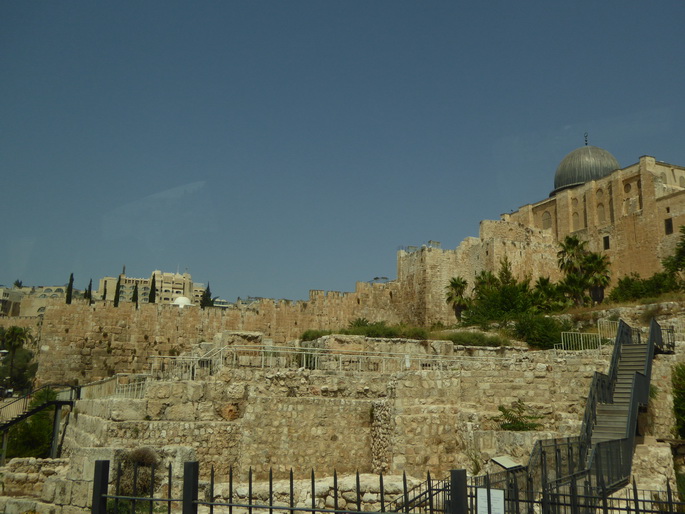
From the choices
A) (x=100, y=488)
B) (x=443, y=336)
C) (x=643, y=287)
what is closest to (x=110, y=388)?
(x=443, y=336)

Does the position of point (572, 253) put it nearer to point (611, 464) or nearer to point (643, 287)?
point (643, 287)

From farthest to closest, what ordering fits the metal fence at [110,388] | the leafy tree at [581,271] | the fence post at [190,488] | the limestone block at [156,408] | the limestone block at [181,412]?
the leafy tree at [581,271] < the metal fence at [110,388] < the limestone block at [181,412] < the limestone block at [156,408] < the fence post at [190,488]

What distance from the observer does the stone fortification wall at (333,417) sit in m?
11.4

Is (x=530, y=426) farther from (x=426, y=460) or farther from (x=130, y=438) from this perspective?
(x=130, y=438)

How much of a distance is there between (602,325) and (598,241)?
15.3 metres

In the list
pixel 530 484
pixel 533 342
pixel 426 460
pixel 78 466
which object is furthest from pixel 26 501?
pixel 533 342

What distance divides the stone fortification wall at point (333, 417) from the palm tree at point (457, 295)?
20.7 m

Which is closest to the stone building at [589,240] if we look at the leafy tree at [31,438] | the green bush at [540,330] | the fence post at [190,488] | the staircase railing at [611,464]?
the green bush at [540,330]

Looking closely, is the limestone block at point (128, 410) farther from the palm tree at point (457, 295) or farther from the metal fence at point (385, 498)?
the palm tree at point (457, 295)

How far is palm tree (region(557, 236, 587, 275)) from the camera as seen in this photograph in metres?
35.2

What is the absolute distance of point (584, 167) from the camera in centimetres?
4228

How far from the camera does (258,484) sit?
1073 centimetres

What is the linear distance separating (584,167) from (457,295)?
15171mm

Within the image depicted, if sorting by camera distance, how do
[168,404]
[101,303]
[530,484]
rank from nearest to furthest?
[530,484] → [168,404] → [101,303]
